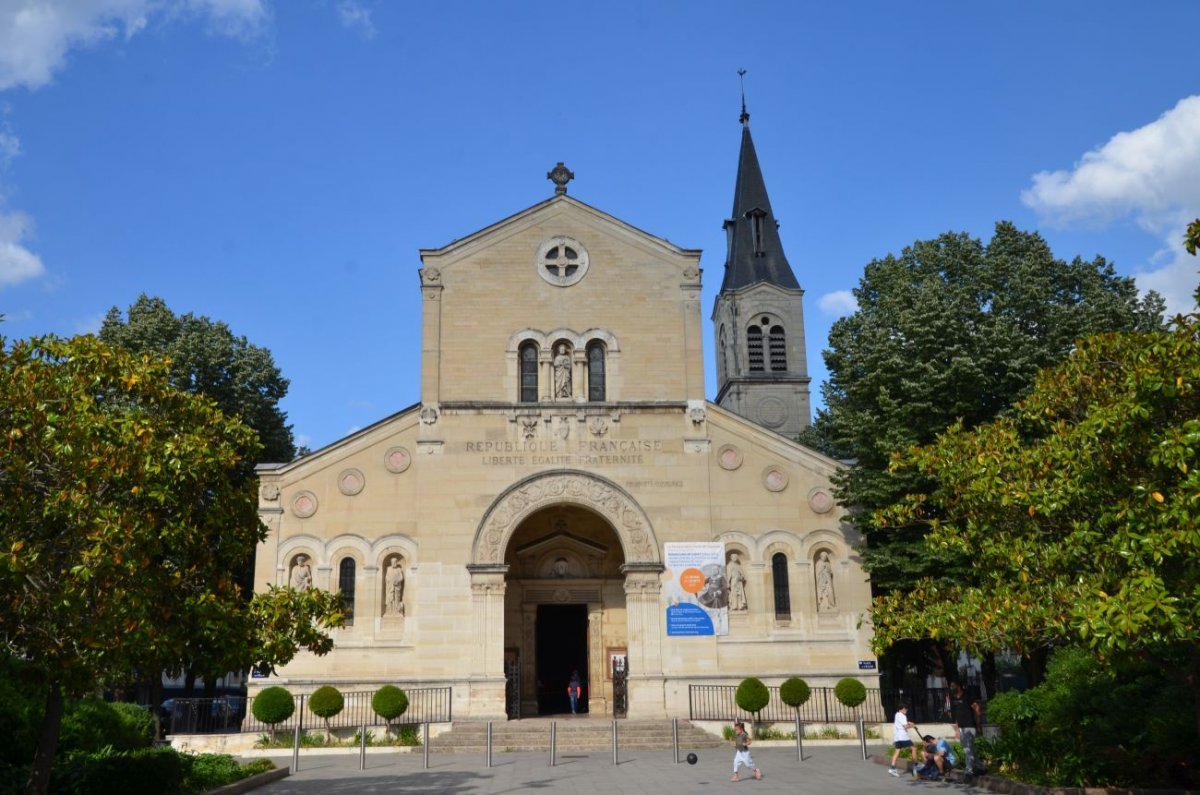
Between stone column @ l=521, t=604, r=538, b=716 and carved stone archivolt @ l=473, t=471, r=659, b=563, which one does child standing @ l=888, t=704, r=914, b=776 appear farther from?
stone column @ l=521, t=604, r=538, b=716

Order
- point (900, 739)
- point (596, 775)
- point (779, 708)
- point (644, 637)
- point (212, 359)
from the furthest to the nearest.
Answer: point (212, 359) < point (644, 637) < point (779, 708) < point (900, 739) < point (596, 775)

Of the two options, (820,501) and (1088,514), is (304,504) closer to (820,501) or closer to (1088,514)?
(820,501)

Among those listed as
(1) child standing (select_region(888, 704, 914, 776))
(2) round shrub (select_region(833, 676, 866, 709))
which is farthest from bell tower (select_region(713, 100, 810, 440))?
(1) child standing (select_region(888, 704, 914, 776))

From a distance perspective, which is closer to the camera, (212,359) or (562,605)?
(562,605)

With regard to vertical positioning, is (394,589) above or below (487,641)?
above

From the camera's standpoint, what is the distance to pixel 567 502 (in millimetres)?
28438

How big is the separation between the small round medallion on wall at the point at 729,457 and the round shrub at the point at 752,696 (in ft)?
21.0

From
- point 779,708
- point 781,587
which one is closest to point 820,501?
point 781,587

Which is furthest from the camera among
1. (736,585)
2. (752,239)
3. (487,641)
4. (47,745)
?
(752,239)

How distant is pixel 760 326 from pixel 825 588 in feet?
102

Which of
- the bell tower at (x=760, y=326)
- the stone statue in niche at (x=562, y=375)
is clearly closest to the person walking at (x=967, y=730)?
the stone statue in niche at (x=562, y=375)

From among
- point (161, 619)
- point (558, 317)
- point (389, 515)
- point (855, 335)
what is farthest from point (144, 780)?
point (855, 335)

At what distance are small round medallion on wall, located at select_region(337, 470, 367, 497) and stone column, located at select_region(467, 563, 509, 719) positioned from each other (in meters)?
4.12

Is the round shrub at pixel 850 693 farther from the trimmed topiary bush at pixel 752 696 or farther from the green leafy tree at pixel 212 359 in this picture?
the green leafy tree at pixel 212 359
